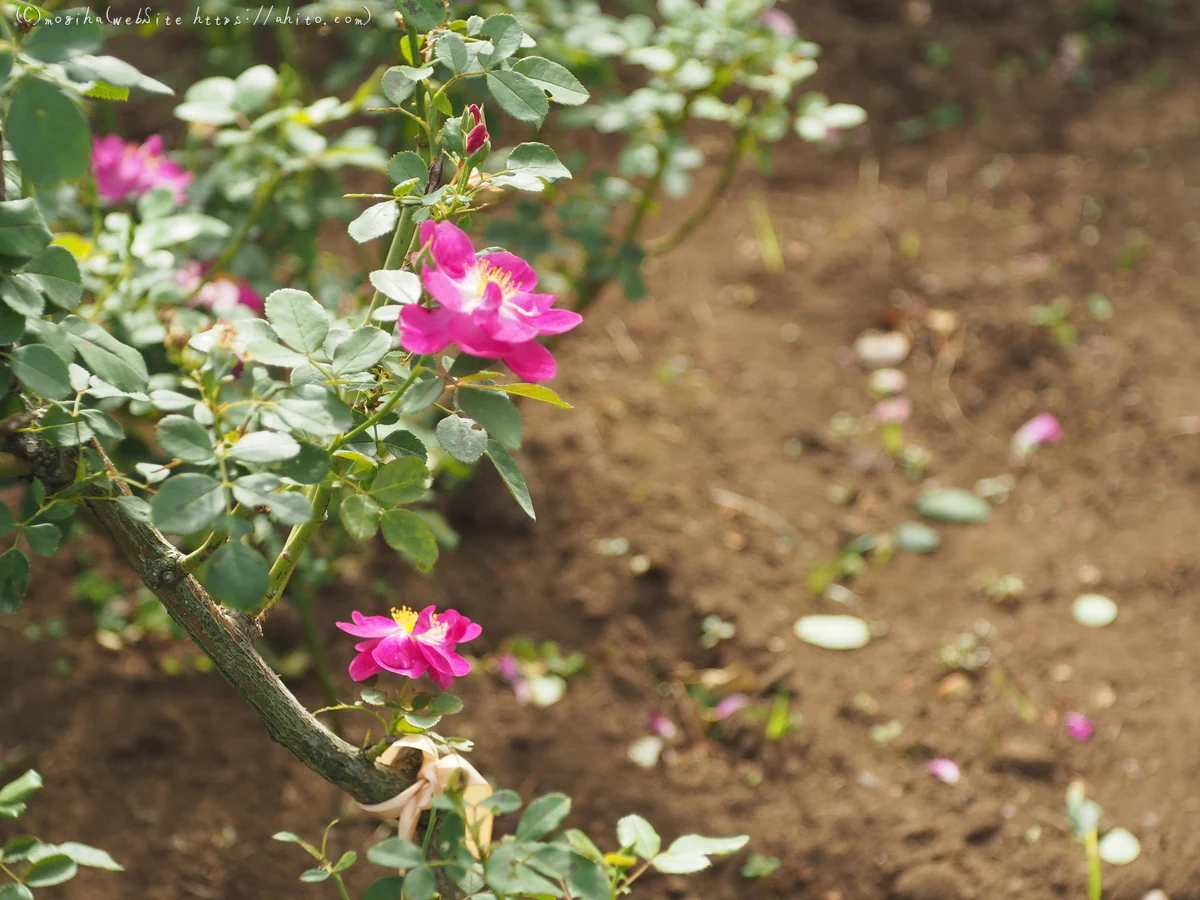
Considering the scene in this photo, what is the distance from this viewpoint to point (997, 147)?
295 cm

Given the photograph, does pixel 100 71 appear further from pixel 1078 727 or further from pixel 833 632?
pixel 1078 727

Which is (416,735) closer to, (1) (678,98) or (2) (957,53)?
(1) (678,98)

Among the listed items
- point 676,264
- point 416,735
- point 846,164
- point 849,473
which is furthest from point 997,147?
point 416,735

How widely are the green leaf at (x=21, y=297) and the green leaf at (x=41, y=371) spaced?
0.03 metres

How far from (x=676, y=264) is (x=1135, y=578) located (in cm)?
121

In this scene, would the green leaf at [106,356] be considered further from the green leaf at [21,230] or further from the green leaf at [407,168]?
the green leaf at [407,168]

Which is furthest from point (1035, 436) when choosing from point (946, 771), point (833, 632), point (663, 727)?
point (663, 727)

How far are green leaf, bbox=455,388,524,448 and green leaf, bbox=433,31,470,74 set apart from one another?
0.82ft

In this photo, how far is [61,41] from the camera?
70 cm

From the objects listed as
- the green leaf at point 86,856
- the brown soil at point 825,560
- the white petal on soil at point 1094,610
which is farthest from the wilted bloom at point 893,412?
the green leaf at point 86,856

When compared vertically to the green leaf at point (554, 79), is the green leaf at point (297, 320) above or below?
below

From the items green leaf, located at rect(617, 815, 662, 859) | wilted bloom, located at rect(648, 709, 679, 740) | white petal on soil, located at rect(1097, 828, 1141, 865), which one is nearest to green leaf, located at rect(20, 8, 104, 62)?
green leaf, located at rect(617, 815, 662, 859)

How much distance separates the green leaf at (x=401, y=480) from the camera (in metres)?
0.83

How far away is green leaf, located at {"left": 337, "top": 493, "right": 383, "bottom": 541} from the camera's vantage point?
2.65ft
